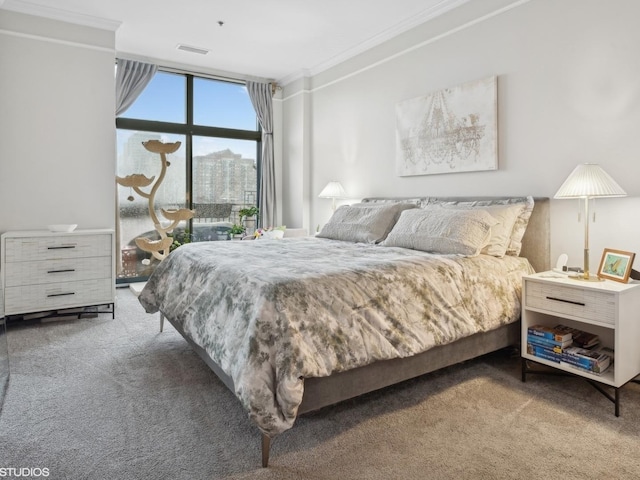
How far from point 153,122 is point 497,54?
3918 mm

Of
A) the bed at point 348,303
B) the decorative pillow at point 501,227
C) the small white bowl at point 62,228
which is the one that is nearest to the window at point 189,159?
the small white bowl at point 62,228

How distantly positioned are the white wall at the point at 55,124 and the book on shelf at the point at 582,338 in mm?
3967

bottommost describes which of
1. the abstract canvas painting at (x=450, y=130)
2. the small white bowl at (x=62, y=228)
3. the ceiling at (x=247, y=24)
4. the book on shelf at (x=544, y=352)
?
the book on shelf at (x=544, y=352)

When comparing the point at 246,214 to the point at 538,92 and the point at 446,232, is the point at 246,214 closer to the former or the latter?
the point at 446,232

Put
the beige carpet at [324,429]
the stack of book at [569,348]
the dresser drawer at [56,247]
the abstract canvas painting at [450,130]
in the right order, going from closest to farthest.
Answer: the beige carpet at [324,429], the stack of book at [569,348], the abstract canvas painting at [450,130], the dresser drawer at [56,247]

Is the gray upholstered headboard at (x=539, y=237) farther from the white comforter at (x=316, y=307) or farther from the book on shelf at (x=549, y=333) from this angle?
the book on shelf at (x=549, y=333)

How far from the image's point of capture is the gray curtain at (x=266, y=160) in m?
5.75

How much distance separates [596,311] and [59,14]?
4760 millimetres

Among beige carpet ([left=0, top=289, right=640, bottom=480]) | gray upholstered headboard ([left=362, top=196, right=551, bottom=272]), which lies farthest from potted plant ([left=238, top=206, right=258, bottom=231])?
gray upholstered headboard ([left=362, top=196, right=551, bottom=272])

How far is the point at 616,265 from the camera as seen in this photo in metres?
2.33

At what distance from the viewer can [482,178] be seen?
132 inches

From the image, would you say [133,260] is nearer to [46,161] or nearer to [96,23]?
[46,161]

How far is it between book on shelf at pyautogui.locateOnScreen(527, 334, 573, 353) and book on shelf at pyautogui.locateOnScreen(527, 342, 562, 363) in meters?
0.02

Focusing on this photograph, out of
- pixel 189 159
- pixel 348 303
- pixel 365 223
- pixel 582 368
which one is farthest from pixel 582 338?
pixel 189 159
